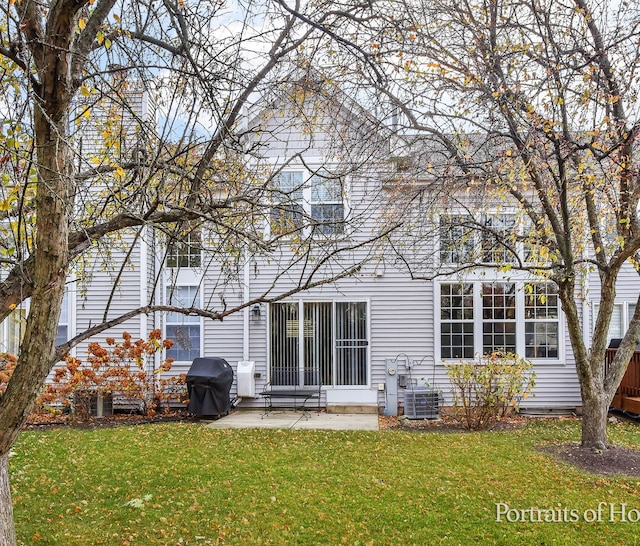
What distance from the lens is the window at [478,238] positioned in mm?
7391

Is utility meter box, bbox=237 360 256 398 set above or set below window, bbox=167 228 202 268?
below


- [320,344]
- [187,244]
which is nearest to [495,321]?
[320,344]

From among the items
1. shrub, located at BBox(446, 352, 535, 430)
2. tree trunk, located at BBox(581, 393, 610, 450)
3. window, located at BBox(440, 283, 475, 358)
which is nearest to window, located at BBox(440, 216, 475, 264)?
window, located at BBox(440, 283, 475, 358)

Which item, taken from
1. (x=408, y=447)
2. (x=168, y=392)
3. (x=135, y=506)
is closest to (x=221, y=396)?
(x=168, y=392)

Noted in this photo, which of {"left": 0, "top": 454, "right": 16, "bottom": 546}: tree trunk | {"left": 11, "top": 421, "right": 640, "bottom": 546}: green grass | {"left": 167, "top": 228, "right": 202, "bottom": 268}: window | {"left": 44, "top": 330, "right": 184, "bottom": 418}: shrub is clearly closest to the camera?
{"left": 0, "top": 454, "right": 16, "bottom": 546}: tree trunk

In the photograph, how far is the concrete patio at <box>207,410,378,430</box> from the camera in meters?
9.63

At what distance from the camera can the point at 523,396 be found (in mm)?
10117

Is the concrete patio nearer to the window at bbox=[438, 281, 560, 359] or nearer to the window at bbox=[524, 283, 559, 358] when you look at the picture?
the window at bbox=[438, 281, 560, 359]

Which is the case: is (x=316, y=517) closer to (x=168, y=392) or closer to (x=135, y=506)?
(x=135, y=506)

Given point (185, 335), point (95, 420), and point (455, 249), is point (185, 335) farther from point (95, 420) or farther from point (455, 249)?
point (455, 249)

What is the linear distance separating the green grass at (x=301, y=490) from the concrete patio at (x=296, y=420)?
1.01 meters

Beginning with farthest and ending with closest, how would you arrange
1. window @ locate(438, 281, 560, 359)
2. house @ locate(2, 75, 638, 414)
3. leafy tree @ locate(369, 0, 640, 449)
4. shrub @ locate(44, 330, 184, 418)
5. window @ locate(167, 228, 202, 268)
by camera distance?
window @ locate(438, 281, 560, 359), house @ locate(2, 75, 638, 414), shrub @ locate(44, 330, 184, 418), leafy tree @ locate(369, 0, 640, 449), window @ locate(167, 228, 202, 268)

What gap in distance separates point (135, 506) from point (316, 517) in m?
1.71

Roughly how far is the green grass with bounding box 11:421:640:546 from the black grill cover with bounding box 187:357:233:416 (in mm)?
1753
